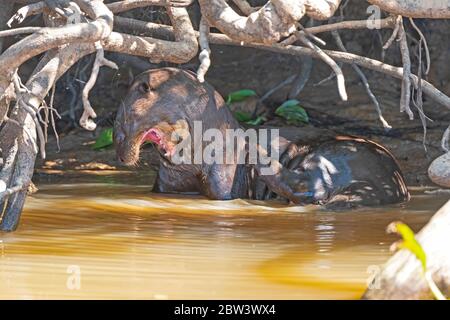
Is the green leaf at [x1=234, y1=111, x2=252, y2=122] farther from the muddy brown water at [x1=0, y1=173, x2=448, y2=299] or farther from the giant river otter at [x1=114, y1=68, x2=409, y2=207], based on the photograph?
the muddy brown water at [x1=0, y1=173, x2=448, y2=299]

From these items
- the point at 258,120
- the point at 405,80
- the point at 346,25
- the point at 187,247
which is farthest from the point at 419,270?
the point at 258,120

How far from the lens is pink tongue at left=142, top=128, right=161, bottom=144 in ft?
23.2

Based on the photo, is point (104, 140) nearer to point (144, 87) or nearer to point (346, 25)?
point (144, 87)

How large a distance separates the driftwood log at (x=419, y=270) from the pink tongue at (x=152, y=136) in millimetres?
3390

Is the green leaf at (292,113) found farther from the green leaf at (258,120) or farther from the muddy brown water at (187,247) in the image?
the muddy brown water at (187,247)

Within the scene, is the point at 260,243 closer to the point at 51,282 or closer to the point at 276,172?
the point at 51,282

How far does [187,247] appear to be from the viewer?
5113 millimetres

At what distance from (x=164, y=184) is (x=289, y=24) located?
2.11 meters

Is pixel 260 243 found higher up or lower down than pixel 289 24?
lower down

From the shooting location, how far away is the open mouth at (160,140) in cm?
708

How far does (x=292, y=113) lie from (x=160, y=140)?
6.52 ft

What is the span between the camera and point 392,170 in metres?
7.19

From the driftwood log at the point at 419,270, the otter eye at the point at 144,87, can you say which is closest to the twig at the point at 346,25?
the otter eye at the point at 144,87
